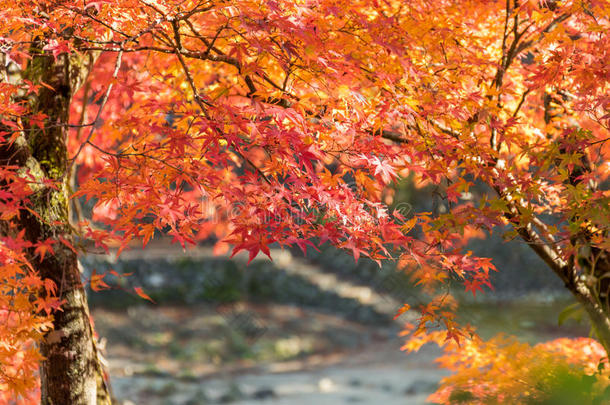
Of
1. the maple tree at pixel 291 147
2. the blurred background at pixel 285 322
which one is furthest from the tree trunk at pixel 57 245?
the blurred background at pixel 285 322

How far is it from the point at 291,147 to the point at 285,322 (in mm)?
5774

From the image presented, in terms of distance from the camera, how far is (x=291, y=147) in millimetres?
1891

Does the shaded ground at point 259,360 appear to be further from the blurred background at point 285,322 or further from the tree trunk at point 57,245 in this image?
the tree trunk at point 57,245

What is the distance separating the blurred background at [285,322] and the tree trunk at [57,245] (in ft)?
10.2

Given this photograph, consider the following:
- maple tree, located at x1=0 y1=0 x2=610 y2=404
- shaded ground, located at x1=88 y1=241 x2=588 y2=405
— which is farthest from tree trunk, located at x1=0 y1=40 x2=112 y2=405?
shaded ground, located at x1=88 y1=241 x2=588 y2=405

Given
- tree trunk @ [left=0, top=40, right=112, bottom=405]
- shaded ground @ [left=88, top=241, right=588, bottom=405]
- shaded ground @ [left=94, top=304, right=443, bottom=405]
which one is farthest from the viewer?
shaded ground @ [left=88, top=241, right=588, bottom=405]

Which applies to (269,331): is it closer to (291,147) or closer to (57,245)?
(57,245)

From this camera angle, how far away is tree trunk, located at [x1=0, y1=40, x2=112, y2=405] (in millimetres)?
2182

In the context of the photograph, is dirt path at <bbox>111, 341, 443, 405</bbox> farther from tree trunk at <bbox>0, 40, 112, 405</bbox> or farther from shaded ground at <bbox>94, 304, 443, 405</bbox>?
tree trunk at <bbox>0, 40, 112, 405</bbox>

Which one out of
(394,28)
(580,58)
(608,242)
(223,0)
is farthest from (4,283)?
(580,58)

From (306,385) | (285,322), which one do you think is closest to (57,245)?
(306,385)

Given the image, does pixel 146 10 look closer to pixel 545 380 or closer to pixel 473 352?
pixel 545 380

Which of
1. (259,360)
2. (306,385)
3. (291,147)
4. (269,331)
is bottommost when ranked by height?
(306,385)

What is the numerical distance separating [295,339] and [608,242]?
5572mm
